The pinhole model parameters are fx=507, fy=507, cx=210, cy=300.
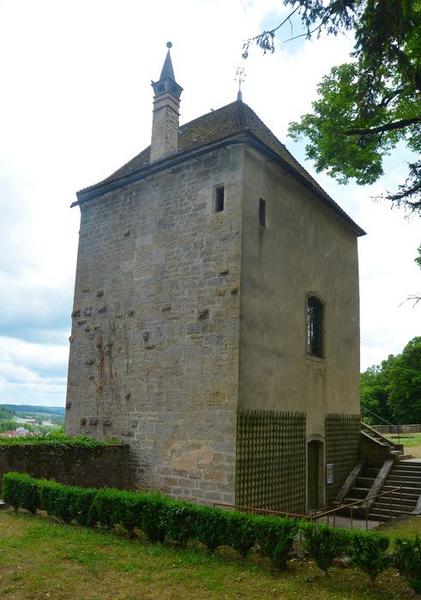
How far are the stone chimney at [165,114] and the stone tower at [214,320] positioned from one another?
0.05m

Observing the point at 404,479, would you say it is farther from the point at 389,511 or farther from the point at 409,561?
the point at 409,561

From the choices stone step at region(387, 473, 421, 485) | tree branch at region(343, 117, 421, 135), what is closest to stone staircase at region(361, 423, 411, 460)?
stone step at region(387, 473, 421, 485)

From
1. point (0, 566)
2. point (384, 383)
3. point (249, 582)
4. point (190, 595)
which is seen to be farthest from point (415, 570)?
point (384, 383)

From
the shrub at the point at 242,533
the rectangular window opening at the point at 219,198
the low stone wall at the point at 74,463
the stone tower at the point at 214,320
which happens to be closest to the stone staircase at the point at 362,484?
the stone tower at the point at 214,320

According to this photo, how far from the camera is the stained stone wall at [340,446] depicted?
51.5 feet

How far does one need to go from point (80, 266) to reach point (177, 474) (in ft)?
24.7

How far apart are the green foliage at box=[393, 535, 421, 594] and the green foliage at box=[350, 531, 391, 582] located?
15 centimetres

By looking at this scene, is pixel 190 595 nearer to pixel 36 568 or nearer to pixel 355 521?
pixel 36 568

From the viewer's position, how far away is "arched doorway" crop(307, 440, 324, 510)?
14805 millimetres

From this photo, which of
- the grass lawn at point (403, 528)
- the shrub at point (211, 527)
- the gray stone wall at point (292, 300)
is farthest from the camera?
the gray stone wall at point (292, 300)

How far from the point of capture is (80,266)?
54.0ft

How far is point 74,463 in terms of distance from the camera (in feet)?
40.4

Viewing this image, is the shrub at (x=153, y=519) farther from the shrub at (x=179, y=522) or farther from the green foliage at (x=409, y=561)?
the green foliage at (x=409, y=561)

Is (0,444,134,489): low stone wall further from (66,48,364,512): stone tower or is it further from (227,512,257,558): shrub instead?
(227,512,257,558): shrub
